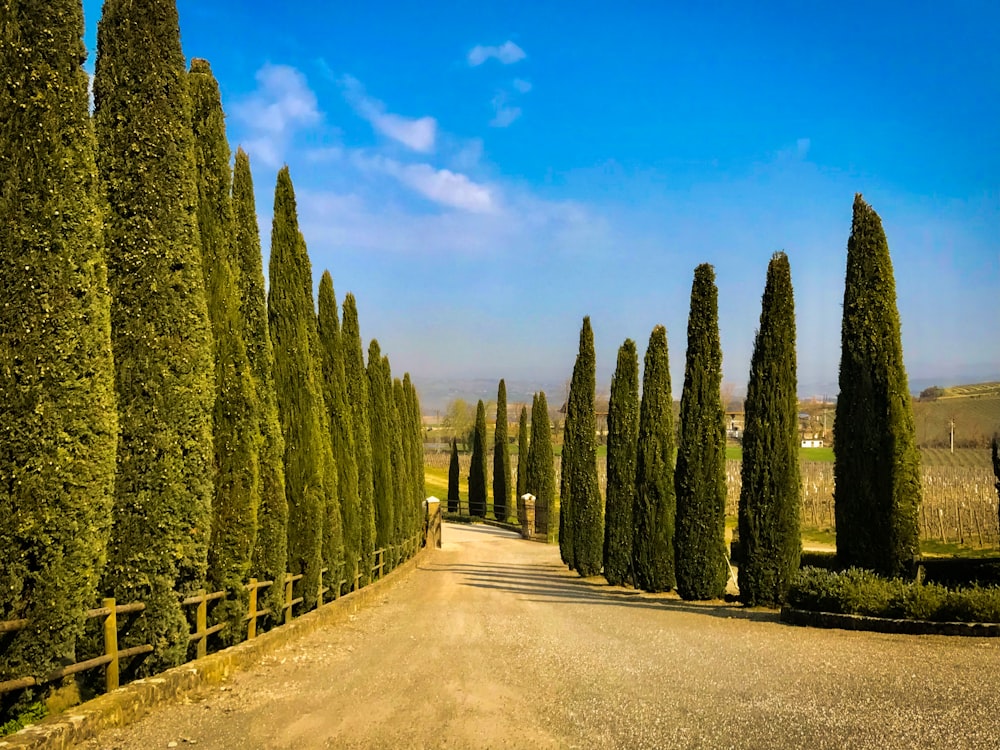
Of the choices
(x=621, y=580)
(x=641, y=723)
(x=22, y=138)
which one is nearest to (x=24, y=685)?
(x=22, y=138)

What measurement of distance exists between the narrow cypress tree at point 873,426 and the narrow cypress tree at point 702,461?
2.82m

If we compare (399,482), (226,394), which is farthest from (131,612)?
(399,482)

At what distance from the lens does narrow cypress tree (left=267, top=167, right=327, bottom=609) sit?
12.9 meters

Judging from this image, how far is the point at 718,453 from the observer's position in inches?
653

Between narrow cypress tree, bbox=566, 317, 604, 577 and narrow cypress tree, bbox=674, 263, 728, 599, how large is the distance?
7.98 meters

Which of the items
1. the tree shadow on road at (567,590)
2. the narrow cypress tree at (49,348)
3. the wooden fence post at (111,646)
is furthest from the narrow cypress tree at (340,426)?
the narrow cypress tree at (49,348)

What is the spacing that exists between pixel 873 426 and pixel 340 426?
33.1 feet

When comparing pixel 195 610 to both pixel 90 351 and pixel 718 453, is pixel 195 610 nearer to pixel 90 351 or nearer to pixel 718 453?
pixel 90 351

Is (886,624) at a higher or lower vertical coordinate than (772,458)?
lower

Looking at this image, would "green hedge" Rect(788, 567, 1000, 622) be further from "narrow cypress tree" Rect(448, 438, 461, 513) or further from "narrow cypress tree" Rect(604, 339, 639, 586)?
"narrow cypress tree" Rect(448, 438, 461, 513)

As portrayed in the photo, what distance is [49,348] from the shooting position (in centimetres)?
622

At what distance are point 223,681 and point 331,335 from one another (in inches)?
433

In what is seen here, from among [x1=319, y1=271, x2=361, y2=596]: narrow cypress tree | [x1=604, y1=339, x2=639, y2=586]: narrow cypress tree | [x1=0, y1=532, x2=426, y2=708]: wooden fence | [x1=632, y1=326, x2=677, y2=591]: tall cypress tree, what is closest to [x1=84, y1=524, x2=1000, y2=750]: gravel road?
[x1=0, y1=532, x2=426, y2=708]: wooden fence

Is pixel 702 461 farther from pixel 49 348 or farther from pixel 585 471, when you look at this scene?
pixel 49 348
